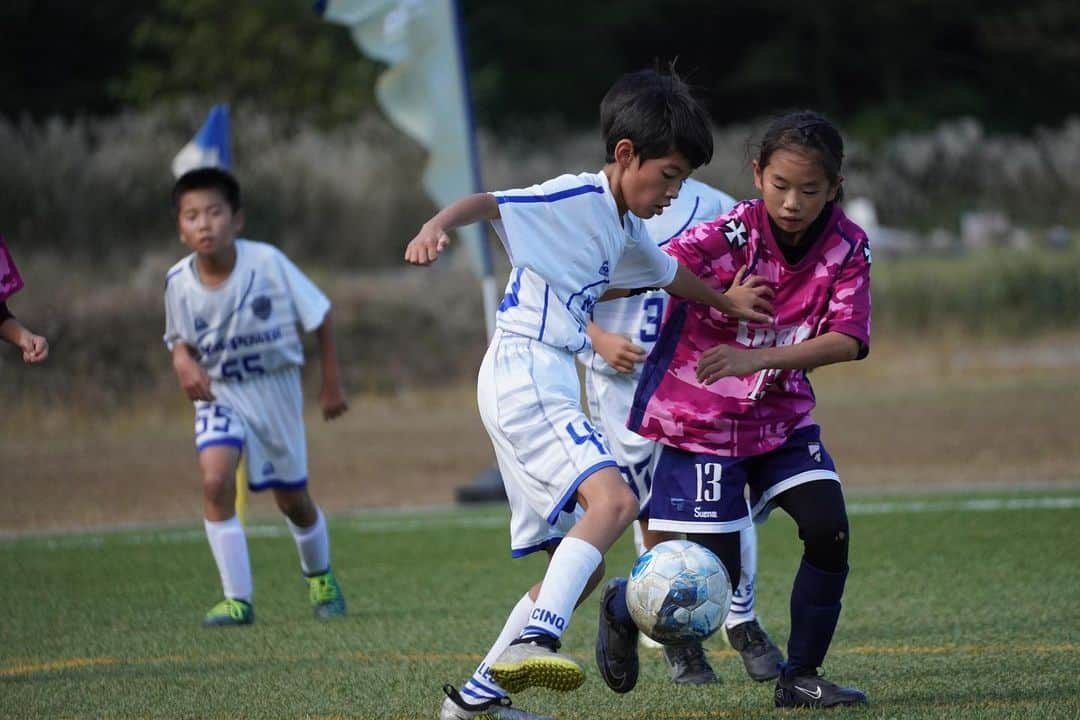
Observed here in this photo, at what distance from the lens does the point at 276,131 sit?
898 inches

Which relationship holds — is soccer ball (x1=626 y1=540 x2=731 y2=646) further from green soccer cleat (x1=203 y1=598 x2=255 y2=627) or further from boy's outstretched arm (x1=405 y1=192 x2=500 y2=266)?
green soccer cleat (x1=203 y1=598 x2=255 y2=627)

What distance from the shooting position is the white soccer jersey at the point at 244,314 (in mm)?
6641

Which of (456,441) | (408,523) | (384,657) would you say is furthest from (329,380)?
(456,441)

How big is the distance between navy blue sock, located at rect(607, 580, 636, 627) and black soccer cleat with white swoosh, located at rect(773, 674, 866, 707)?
44 cm

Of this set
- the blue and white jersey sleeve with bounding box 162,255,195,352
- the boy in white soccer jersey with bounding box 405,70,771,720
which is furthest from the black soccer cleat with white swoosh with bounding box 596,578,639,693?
the blue and white jersey sleeve with bounding box 162,255,195,352

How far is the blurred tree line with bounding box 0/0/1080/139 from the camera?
29.8m

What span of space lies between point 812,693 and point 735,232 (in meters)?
1.29

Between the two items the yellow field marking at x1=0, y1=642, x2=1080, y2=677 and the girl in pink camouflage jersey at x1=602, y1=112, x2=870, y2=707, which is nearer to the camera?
the girl in pink camouflage jersey at x1=602, y1=112, x2=870, y2=707

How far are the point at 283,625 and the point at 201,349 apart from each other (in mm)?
1198

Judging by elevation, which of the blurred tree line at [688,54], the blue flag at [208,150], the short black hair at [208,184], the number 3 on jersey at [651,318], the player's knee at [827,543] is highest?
the blurred tree line at [688,54]

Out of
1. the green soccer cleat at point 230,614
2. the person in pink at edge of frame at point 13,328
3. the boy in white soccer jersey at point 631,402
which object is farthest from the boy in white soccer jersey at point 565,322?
the green soccer cleat at point 230,614

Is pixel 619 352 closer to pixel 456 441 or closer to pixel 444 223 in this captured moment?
pixel 444 223

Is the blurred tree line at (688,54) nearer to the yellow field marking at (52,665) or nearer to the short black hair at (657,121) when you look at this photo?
the yellow field marking at (52,665)

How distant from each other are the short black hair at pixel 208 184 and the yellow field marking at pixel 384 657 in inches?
80.3
